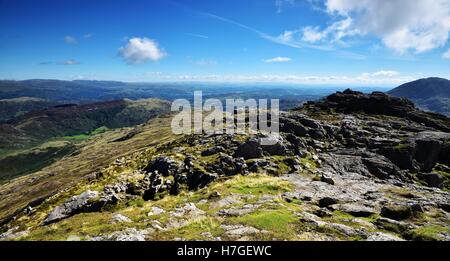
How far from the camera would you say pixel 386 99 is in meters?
94.0

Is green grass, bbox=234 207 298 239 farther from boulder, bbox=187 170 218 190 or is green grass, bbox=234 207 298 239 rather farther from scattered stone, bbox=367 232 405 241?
boulder, bbox=187 170 218 190

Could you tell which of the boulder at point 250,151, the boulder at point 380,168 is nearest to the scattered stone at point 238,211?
the boulder at point 250,151

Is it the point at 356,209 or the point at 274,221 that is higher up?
the point at 274,221

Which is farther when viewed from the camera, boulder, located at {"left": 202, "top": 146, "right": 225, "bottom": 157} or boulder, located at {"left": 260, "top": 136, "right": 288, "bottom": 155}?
boulder, located at {"left": 260, "top": 136, "right": 288, "bottom": 155}

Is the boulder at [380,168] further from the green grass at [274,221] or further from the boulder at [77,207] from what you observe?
the boulder at [77,207]

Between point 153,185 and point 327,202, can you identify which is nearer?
point 327,202

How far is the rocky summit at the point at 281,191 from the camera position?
3056 cm

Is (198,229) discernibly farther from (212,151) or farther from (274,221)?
(212,151)

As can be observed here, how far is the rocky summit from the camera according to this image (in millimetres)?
30562

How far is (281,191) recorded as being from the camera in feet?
145

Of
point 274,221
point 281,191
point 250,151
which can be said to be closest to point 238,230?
point 274,221

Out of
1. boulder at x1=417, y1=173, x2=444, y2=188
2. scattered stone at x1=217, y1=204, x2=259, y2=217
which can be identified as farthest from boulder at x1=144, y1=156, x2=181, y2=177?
boulder at x1=417, y1=173, x2=444, y2=188
